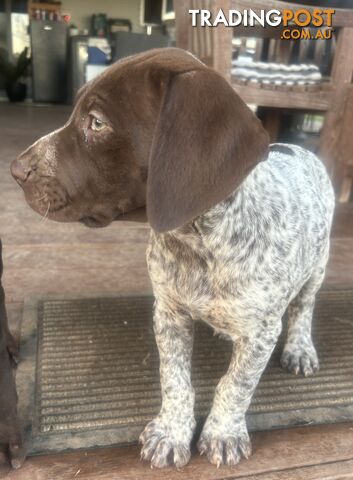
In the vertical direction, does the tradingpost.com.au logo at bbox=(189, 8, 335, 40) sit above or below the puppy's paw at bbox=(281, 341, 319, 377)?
above

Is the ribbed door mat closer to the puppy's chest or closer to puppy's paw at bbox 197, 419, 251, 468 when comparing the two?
puppy's paw at bbox 197, 419, 251, 468

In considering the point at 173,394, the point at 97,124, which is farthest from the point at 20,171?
the point at 173,394

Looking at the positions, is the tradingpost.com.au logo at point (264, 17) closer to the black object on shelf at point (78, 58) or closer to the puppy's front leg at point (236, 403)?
the puppy's front leg at point (236, 403)

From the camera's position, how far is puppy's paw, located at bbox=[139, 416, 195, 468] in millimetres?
1547

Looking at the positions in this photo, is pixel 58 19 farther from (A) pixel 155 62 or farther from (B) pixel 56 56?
(A) pixel 155 62

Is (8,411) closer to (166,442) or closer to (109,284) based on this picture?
(166,442)

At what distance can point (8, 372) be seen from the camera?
1.43 metres

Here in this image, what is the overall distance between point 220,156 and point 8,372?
855 millimetres

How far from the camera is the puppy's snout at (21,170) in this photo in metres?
1.34

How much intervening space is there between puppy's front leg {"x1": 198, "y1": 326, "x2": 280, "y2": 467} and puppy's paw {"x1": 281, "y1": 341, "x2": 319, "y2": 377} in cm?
47

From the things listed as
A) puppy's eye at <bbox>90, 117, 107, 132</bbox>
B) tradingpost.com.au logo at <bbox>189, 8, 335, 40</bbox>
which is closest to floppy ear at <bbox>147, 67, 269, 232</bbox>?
puppy's eye at <bbox>90, 117, 107, 132</bbox>

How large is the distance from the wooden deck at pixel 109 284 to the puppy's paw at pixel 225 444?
3 centimetres

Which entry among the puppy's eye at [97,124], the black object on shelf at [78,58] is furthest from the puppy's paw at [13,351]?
the black object on shelf at [78,58]

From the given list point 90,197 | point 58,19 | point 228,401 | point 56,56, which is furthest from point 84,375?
point 58,19
